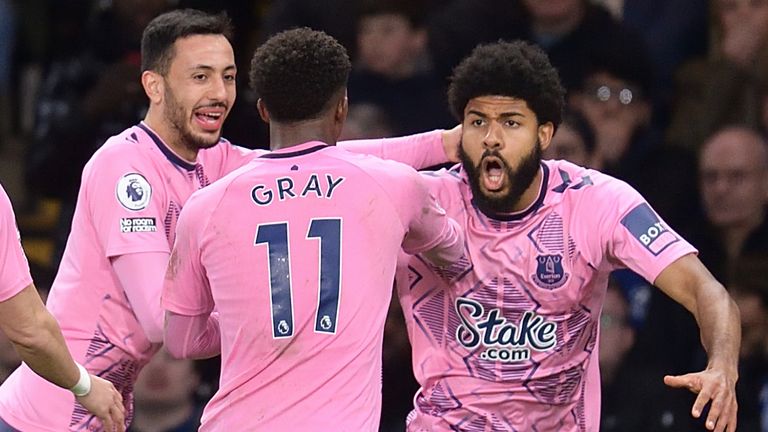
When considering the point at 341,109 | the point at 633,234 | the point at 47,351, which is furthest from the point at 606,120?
the point at 47,351

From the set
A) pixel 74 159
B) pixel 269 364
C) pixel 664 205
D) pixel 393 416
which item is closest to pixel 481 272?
pixel 269 364

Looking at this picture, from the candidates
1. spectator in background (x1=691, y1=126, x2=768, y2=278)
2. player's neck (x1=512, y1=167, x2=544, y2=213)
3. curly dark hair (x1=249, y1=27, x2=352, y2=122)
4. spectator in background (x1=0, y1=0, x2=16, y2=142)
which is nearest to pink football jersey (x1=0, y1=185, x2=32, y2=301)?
curly dark hair (x1=249, y1=27, x2=352, y2=122)

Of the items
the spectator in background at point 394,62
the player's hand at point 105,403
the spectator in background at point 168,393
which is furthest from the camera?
the spectator in background at point 394,62

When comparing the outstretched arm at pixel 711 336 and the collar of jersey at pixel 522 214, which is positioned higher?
the collar of jersey at pixel 522 214

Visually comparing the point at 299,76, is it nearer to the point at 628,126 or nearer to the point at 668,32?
the point at 628,126

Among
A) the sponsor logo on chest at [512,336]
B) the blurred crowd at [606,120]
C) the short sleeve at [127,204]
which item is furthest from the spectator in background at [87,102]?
the sponsor logo on chest at [512,336]

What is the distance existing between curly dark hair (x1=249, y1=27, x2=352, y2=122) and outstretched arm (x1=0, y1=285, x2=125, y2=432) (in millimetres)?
889

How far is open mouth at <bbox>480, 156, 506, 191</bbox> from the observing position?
5281 mm

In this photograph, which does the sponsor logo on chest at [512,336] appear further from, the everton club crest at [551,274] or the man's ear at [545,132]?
the man's ear at [545,132]

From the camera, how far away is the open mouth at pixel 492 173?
208 inches

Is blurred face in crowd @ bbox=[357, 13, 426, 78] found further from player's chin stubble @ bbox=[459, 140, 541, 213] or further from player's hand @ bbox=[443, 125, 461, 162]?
player's chin stubble @ bbox=[459, 140, 541, 213]

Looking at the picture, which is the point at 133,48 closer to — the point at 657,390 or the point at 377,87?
the point at 377,87

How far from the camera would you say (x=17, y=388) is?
5398mm

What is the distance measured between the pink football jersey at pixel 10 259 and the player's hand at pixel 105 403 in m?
0.39
